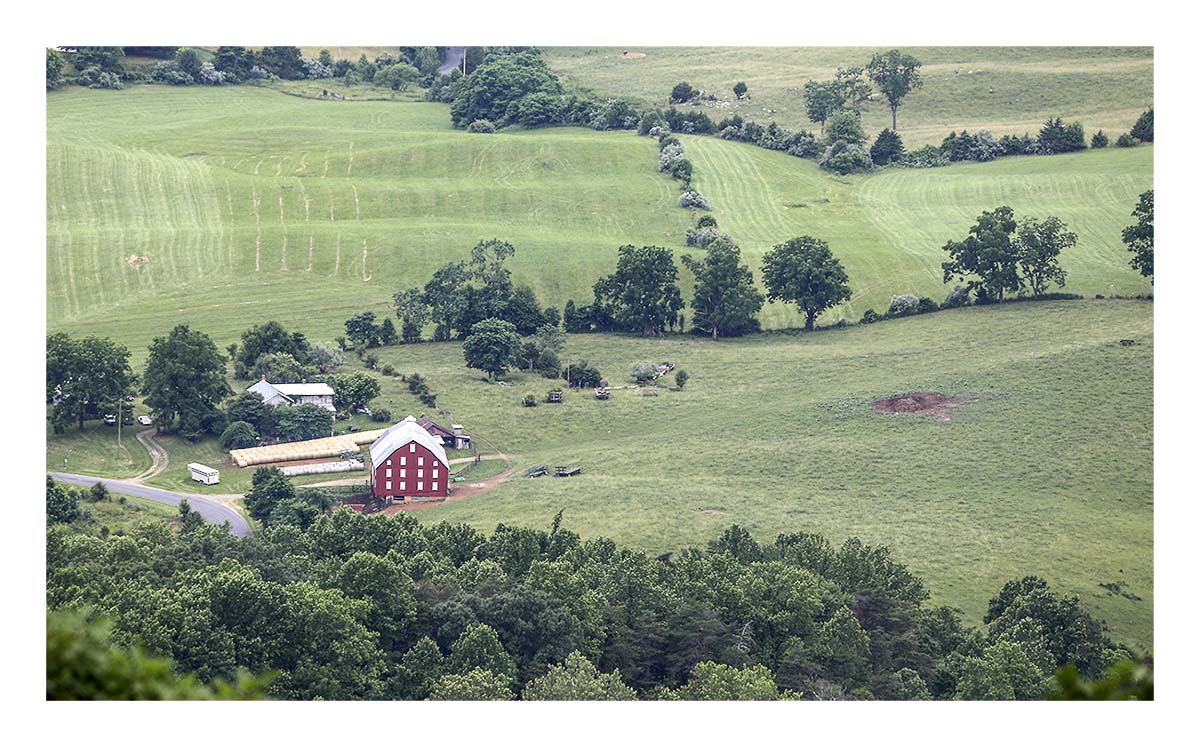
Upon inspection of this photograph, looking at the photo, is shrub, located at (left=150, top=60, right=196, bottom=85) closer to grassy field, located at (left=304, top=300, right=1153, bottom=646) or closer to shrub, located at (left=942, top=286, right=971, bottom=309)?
grassy field, located at (left=304, top=300, right=1153, bottom=646)

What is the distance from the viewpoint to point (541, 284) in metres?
124

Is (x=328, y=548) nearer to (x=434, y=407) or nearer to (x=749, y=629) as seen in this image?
(x=749, y=629)

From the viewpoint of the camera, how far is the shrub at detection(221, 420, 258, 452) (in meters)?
95.4

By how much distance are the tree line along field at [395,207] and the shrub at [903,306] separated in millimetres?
2200

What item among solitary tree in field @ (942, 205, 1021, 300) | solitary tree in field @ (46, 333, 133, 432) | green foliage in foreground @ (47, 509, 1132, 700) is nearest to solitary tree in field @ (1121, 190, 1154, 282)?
solitary tree in field @ (942, 205, 1021, 300)

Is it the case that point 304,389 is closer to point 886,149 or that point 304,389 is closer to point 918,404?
point 918,404

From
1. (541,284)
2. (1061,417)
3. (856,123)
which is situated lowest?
(1061,417)

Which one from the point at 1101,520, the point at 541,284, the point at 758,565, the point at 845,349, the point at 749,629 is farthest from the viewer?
the point at 541,284

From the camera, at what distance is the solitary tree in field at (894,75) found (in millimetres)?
165125

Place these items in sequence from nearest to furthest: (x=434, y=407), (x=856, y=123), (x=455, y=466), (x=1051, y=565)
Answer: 1. (x=1051, y=565)
2. (x=455, y=466)
3. (x=434, y=407)
4. (x=856, y=123)

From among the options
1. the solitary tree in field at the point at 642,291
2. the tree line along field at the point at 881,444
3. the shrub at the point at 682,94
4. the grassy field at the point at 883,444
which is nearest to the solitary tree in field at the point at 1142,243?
the grassy field at the point at 883,444

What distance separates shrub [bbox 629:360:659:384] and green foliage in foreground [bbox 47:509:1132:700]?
1346 inches

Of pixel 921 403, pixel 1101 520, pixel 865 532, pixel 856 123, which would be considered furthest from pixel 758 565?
pixel 856 123

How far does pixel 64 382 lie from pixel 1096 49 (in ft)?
378
